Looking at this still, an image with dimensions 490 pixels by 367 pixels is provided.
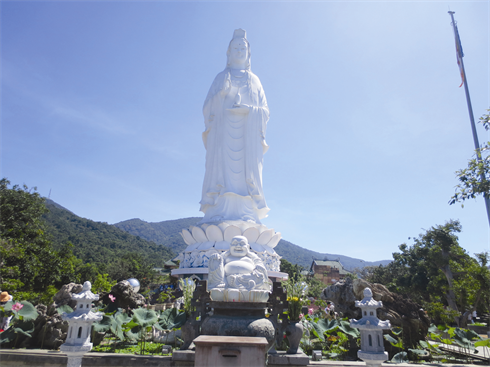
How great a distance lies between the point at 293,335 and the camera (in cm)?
452

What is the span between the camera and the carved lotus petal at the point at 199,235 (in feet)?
33.9

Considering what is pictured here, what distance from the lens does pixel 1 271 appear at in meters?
12.5

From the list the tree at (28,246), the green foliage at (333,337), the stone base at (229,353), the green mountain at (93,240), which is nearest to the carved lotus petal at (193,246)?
the green foliage at (333,337)

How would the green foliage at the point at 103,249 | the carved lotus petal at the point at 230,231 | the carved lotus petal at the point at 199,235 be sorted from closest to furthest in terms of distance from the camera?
1. the carved lotus petal at the point at 230,231
2. the carved lotus petal at the point at 199,235
3. the green foliage at the point at 103,249

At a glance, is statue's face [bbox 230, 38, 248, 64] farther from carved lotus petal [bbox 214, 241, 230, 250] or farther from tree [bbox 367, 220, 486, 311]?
tree [bbox 367, 220, 486, 311]

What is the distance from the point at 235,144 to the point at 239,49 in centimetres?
412

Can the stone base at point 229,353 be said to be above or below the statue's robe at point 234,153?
below

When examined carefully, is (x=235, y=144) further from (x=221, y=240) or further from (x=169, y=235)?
(x=169, y=235)

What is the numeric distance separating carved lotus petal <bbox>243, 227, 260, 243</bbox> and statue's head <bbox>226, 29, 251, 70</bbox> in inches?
274

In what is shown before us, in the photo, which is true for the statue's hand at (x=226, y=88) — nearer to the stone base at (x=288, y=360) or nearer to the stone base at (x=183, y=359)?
the stone base at (x=183, y=359)

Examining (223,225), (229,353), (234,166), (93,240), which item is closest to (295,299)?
(229,353)

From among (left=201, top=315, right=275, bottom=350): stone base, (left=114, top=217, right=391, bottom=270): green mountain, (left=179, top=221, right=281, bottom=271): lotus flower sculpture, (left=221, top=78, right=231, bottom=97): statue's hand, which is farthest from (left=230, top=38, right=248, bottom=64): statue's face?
(left=114, top=217, right=391, bottom=270): green mountain

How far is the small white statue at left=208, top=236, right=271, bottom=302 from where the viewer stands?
457 centimetres

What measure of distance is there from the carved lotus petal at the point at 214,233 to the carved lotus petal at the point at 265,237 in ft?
4.31
